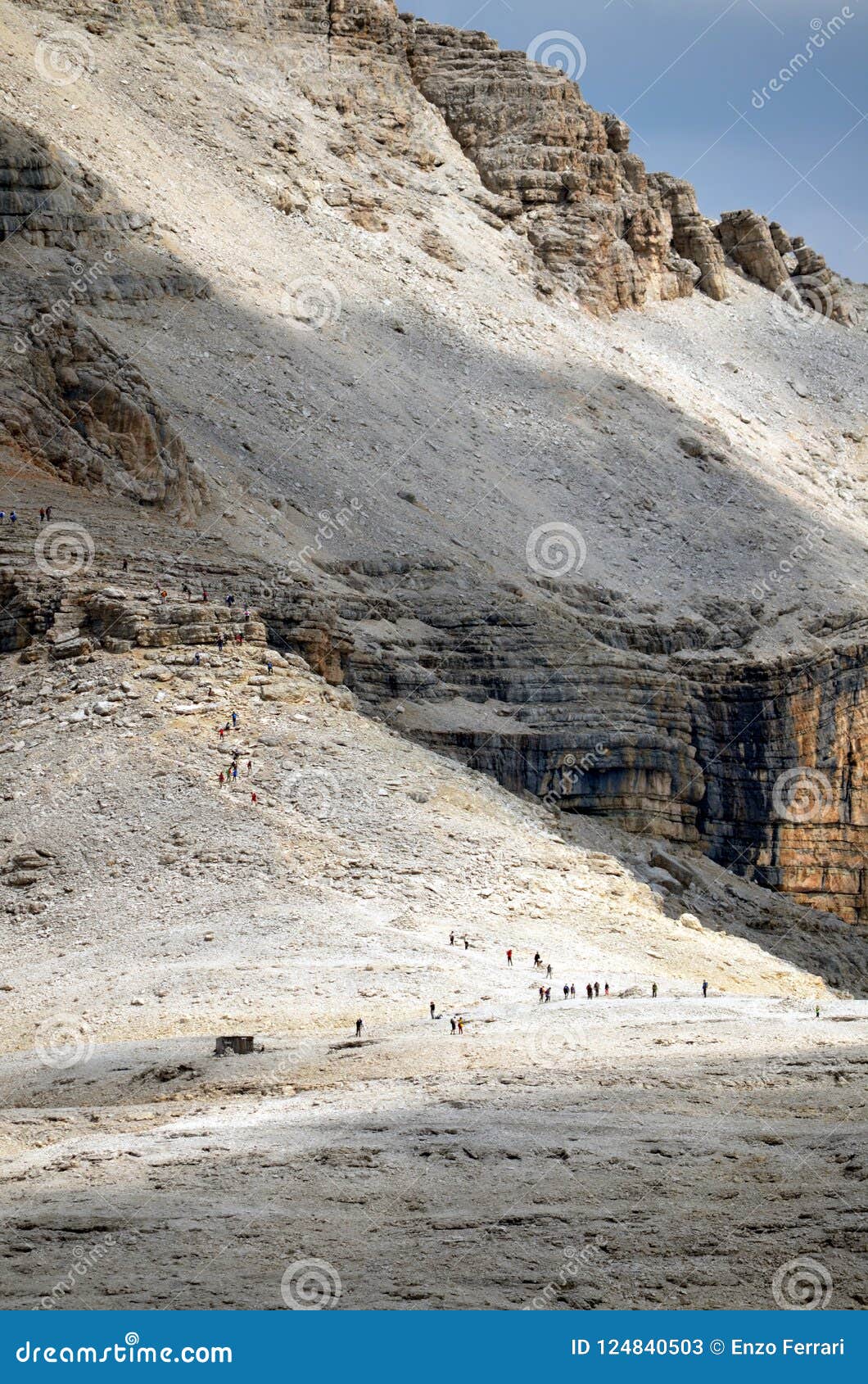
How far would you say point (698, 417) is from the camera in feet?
277

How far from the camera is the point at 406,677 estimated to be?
48094 millimetres

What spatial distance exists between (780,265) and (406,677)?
6685 centimetres

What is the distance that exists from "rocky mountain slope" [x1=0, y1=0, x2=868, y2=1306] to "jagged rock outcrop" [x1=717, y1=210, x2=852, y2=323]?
39 centimetres

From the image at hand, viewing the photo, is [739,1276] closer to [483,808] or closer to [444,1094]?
[444,1094]

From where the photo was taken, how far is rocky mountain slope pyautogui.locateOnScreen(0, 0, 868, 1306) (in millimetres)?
17828

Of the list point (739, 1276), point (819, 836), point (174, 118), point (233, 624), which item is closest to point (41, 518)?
point (233, 624)

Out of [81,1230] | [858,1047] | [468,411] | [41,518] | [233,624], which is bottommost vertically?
[81,1230]

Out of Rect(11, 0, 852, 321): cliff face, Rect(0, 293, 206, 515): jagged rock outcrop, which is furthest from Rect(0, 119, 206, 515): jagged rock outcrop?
Rect(11, 0, 852, 321): cliff face

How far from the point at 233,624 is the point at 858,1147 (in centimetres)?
2600

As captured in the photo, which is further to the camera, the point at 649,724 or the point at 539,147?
the point at 539,147

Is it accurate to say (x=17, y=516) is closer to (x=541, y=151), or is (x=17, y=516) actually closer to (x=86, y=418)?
(x=86, y=418)

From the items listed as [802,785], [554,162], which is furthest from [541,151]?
[802,785]

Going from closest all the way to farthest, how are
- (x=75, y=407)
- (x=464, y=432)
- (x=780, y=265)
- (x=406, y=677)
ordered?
1. (x=406, y=677)
2. (x=75, y=407)
3. (x=464, y=432)
4. (x=780, y=265)

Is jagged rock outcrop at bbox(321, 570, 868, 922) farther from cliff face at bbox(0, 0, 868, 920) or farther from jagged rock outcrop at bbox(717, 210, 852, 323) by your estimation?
jagged rock outcrop at bbox(717, 210, 852, 323)
